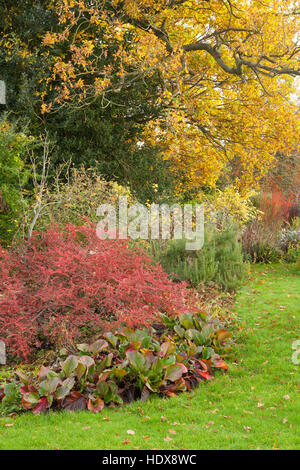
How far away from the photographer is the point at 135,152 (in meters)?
10.5

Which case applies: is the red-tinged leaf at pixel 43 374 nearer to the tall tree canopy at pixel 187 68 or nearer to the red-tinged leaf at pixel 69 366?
the red-tinged leaf at pixel 69 366

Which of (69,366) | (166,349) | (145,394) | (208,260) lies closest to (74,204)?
(208,260)

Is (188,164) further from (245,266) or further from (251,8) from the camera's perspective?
(245,266)

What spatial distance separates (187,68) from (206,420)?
9.20m

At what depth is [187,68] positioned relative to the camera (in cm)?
1111

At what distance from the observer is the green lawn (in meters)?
3.16

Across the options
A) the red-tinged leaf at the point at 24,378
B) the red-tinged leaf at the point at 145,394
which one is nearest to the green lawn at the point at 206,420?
the red-tinged leaf at the point at 145,394

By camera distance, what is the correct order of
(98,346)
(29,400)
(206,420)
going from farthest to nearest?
(98,346) < (29,400) < (206,420)

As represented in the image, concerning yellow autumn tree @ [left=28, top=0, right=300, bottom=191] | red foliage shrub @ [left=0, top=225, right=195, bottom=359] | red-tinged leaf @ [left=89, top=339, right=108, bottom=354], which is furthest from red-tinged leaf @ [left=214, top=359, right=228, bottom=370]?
yellow autumn tree @ [left=28, top=0, right=300, bottom=191]

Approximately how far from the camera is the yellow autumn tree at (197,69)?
9.40 metres

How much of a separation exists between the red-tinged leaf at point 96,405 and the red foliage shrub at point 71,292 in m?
0.86

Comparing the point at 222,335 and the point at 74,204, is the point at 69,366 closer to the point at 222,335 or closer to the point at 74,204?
the point at 222,335

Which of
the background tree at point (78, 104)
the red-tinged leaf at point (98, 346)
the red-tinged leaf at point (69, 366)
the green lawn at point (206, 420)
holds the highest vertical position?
the background tree at point (78, 104)
